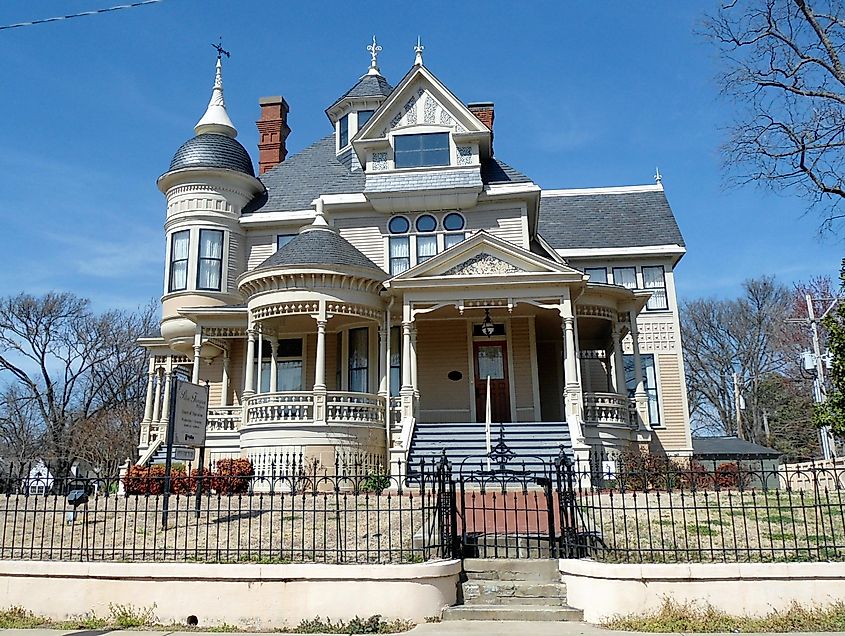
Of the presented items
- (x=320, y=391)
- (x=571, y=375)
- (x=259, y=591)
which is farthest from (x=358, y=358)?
(x=259, y=591)

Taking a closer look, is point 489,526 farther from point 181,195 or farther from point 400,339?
point 181,195

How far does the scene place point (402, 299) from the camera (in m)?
20.3

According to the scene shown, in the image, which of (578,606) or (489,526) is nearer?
(578,606)

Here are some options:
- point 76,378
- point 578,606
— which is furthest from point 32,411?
point 578,606

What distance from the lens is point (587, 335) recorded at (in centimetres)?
2402

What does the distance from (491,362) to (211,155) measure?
1170 cm

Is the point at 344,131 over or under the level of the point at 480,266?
over

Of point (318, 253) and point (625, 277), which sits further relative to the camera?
point (625, 277)

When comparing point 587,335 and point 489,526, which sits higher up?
point 587,335

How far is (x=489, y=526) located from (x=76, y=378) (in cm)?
3847

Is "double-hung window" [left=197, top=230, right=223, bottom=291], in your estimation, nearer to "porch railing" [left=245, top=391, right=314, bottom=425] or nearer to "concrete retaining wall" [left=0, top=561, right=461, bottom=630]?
"porch railing" [left=245, top=391, right=314, bottom=425]

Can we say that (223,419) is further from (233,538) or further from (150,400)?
(233,538)

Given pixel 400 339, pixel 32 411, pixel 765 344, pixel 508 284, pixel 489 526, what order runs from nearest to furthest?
pixel 489 526
pixel 508 284
pixel 400 339
pixel 32 411
pixel 765 344

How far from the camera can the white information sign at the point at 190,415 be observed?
1274 centimetres
